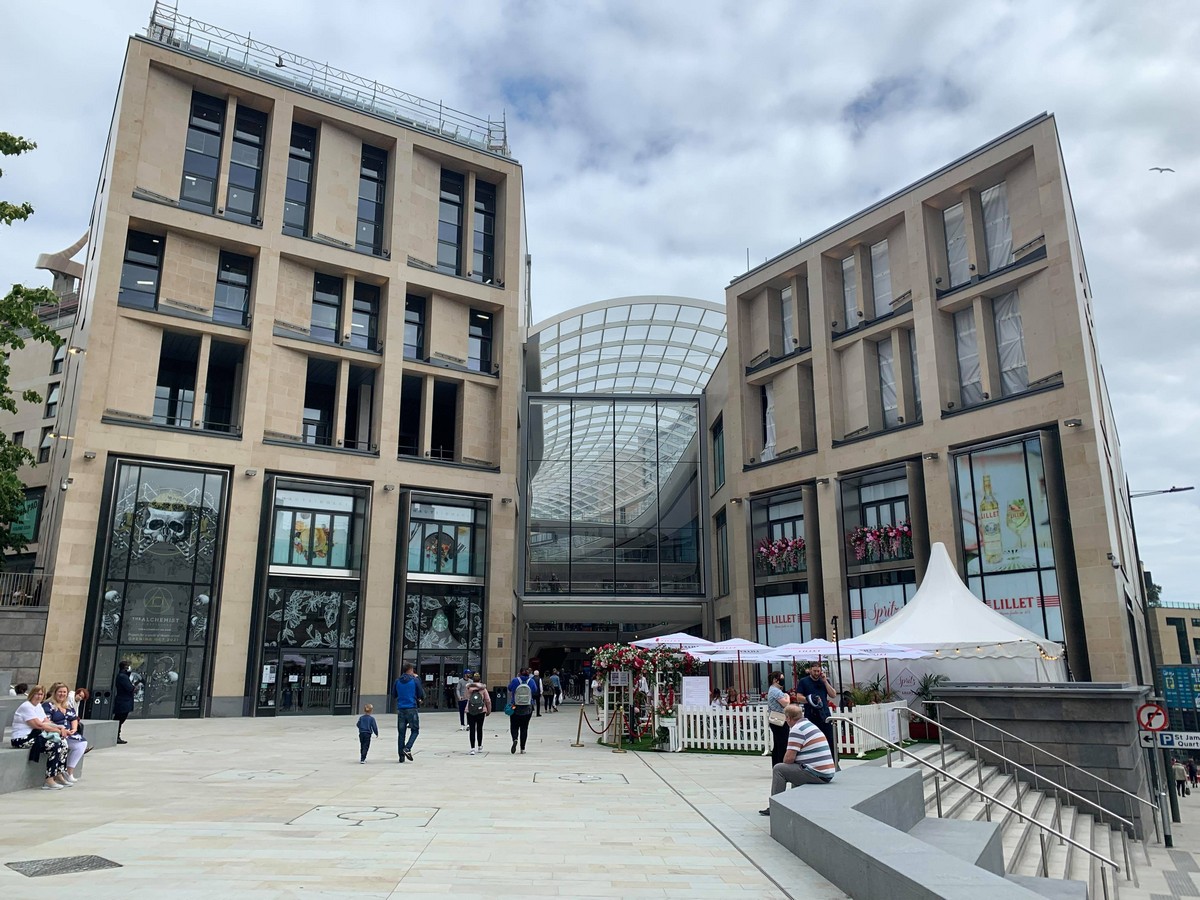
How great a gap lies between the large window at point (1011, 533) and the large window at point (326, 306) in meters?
23.4

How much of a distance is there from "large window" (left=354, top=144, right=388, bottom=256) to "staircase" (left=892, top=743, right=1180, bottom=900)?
27.2 m

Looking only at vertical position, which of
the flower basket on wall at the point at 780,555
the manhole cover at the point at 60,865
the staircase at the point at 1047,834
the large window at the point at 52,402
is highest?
the large window at the point at 52,402

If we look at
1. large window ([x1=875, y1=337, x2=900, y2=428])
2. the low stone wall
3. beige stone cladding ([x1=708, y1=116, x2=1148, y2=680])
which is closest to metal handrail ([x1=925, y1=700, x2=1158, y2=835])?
the low stone wall

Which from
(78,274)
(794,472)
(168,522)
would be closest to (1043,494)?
(794,472)

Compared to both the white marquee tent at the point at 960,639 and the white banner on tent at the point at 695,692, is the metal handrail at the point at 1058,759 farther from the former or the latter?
the white banner on tent at the point at 695,692

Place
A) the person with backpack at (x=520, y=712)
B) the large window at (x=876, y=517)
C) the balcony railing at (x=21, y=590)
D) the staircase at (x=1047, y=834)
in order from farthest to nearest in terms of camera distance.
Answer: the large window at (x=876, y=517) < the balcony railing at (x=21, y=590) < the person with backpack at (x=520, y=712) < the staircase at (x=1047, y=834)

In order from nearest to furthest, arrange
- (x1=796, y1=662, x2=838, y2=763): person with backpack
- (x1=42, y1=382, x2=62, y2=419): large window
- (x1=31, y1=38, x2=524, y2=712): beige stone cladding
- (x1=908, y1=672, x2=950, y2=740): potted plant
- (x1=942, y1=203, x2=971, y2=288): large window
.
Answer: (x1=796, y1=662, x2=838, y2=763): person with backpack
(x1=908, y1=672, x2=950, y2=740): potted plant
(x1=31, y1=38, x2=524, y2=712): beige stone cladding
(x1=942, y1=203, x2=971, y2=288): large window
(x1=42, y1=382, x2=62, y2=419): large window

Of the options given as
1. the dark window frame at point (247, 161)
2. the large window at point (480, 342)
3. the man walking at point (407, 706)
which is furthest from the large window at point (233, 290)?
the man walking at point (407, 706)

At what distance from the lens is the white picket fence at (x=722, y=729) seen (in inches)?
759

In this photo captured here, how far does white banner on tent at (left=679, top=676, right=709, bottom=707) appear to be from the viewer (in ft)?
65.6

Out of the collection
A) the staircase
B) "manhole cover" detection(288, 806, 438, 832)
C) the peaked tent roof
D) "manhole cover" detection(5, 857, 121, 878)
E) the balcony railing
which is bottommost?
the staircase

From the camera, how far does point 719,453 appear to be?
41562 mm

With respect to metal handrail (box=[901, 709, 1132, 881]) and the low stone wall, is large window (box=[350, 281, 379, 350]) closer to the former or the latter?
the low stone wall

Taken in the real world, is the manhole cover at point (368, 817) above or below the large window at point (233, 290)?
below
